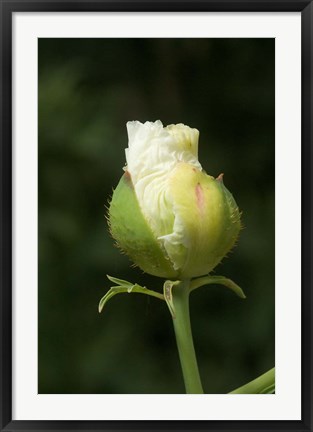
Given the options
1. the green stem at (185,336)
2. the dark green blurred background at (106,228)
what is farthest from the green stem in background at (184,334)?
the dark green blurred background at (106,228)

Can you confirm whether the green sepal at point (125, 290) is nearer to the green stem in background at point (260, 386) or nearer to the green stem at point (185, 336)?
the green stem at point (185, 336)

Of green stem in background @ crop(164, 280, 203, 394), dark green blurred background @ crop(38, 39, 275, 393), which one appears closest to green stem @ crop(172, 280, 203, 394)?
green stem in background @ crop(164, 280, 203, 394)

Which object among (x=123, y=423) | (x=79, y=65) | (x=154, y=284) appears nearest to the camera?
(x=123, y=423)

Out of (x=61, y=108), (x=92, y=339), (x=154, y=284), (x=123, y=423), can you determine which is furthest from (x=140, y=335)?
(x=123, y=423)

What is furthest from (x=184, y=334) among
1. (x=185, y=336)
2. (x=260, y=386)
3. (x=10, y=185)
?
(x=10, y=185)

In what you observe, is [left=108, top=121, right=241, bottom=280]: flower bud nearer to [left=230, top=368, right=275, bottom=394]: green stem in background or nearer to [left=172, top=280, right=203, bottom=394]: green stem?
[left=172, top=280, right=203, bottom=394]: green stem

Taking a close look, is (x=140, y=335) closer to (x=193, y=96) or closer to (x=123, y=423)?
(x=193, y=96)

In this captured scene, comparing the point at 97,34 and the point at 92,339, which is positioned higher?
the point at 97,34
